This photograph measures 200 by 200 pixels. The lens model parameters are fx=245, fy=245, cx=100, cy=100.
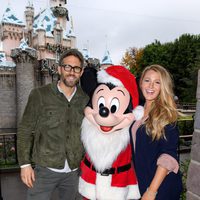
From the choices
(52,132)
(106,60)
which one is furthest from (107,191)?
(106,60)

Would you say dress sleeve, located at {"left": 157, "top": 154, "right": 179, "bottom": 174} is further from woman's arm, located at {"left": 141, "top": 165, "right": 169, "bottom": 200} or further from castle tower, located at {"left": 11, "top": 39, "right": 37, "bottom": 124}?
castle tower, located at {"left": 11, "top": 39, "right": 37, "bottom": 124}

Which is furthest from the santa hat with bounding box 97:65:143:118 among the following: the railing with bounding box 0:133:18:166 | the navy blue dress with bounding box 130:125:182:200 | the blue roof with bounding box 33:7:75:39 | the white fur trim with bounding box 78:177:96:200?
the blue roof with bounding box 33:7:75:39

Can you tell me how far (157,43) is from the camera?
39.5 metres

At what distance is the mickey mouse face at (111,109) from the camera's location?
2.53 metres

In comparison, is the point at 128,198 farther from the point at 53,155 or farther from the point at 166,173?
the point at 53,155

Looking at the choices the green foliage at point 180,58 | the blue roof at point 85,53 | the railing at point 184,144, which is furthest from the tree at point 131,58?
the railing at point 184,144

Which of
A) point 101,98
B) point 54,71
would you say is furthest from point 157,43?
point 101,98

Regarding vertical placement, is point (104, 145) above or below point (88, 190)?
above

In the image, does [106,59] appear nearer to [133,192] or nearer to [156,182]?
[133,192]

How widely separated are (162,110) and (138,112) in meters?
0.32

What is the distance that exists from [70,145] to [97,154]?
0.35m

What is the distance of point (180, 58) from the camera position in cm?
3456

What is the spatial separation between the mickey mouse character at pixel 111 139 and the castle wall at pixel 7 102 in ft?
60.7

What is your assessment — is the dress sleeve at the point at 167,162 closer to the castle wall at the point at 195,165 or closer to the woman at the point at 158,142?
the woman at the point at 158,142
